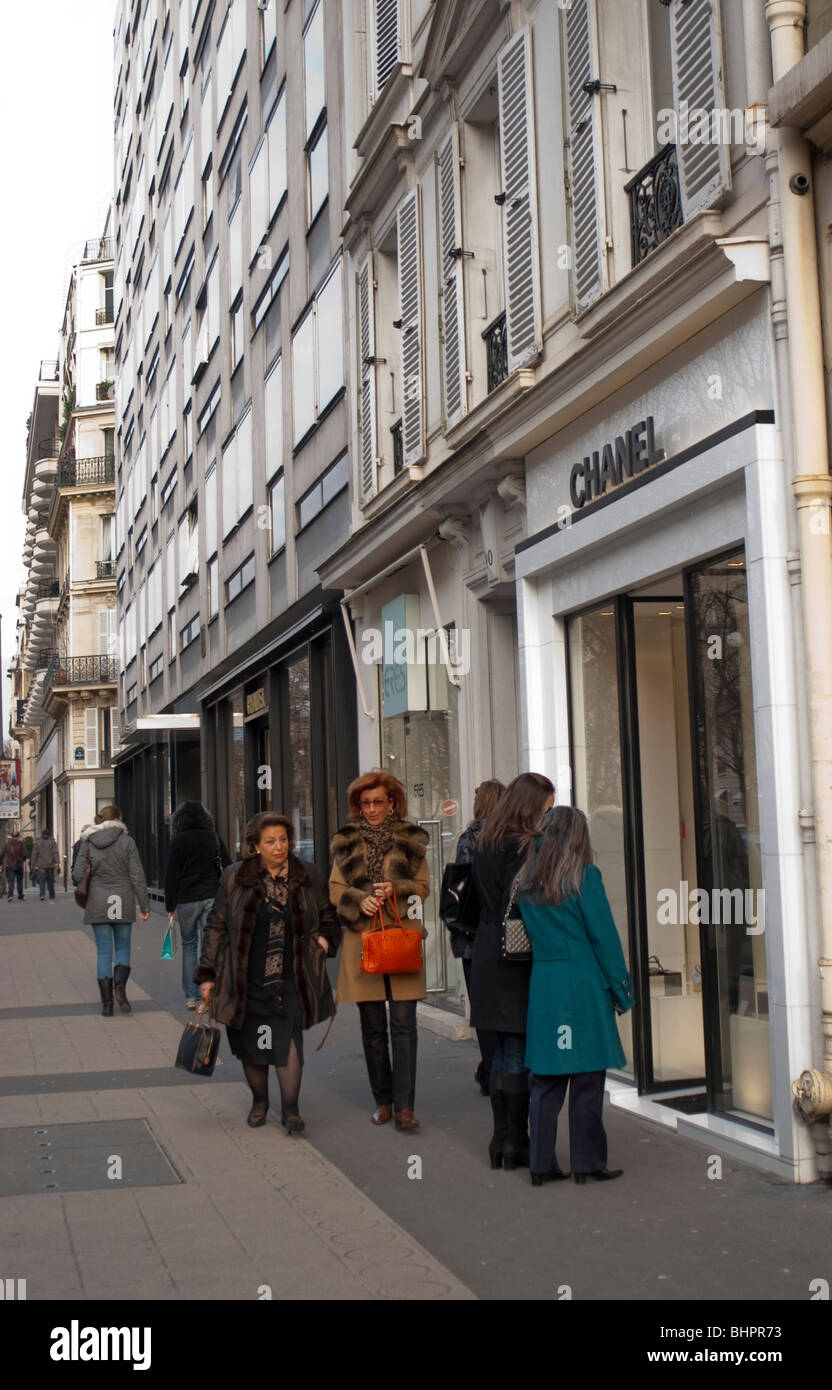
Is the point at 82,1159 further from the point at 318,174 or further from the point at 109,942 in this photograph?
the point at 318,174

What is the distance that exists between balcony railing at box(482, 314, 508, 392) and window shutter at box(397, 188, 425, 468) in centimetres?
165

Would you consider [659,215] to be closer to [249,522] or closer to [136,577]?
[249,522]

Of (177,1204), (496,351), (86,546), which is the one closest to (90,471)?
(86,546)

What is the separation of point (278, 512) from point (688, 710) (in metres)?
13.6

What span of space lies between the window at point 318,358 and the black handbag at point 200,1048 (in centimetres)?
1020

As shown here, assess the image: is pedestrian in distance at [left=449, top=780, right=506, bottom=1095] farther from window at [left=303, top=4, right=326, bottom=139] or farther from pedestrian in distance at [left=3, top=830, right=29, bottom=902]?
pedestrian in distance at [left=3, top=830, right=29, bottom=902]

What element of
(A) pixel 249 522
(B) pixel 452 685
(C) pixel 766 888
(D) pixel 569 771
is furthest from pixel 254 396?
(C) pixel 766 888

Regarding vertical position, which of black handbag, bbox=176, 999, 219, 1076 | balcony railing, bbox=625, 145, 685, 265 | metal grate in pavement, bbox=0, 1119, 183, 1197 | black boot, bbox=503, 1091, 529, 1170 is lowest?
metal grate in pavement, bbox=0, 1119, 183, 1197

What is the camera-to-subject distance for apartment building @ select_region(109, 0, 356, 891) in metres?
18.5

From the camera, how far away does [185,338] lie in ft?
105

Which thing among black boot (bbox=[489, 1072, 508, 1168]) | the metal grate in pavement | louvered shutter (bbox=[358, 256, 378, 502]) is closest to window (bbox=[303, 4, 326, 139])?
louvered shutter (bbox=[358, 256, 378, 502])

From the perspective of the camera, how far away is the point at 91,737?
65.6 m

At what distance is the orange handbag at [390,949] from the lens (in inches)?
338
